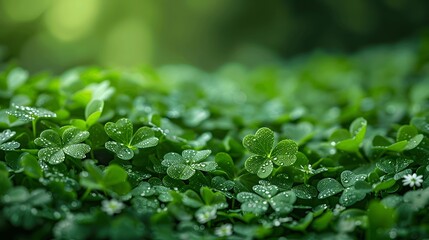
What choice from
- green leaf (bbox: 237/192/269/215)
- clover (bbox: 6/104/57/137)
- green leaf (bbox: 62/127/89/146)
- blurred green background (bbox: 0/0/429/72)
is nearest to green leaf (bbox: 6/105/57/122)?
clover (bbox: 6/104/57/137)

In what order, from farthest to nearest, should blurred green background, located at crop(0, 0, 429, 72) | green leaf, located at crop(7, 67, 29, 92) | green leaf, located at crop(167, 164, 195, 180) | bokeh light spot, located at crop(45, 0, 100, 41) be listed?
bokeh light spot, located at crop(45, 0, 100, 41)
blurred green background, located at crop(0, 0, 429, 72)
green leaf, located at crop(7, 67, 29, 92)
green leaf, located at crop(167, 164, 195, 180)

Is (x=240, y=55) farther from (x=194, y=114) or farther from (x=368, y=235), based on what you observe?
(x=368, y=235)

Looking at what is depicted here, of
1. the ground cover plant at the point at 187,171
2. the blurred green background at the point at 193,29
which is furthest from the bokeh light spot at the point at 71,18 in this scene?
the ground cover plant at the point at 187,171

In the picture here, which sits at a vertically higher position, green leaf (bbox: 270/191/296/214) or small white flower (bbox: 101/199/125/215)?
small white flower (bbox: 101/199/125/215)

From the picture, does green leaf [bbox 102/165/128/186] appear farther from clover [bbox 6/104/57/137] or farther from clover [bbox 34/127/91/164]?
clover [bbox 6/104/57/137]

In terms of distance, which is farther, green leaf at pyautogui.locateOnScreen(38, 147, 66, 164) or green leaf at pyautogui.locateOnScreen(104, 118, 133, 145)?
green leaf at pyautogui.locateOnScreen(104, 118, 133, 145)

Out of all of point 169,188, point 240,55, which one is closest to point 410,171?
point 169,188

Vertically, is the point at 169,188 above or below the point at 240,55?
above
